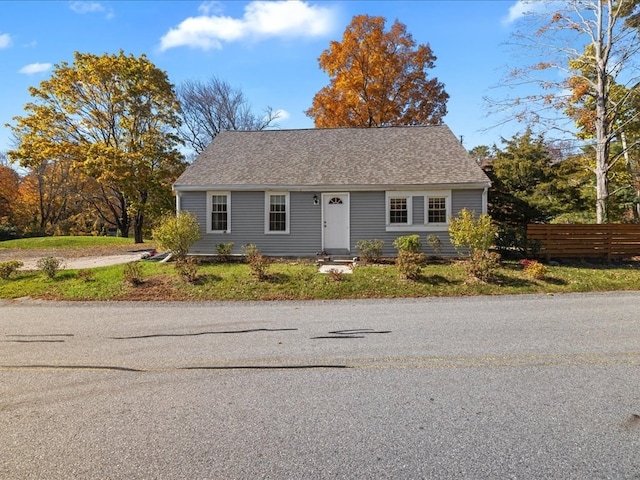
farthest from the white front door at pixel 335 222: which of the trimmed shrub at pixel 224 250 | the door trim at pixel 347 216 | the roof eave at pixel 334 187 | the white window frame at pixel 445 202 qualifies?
the trimmed shrub at pixel 224 250

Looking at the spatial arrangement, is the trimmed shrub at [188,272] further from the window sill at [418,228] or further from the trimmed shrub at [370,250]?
the window sill at [418,228]

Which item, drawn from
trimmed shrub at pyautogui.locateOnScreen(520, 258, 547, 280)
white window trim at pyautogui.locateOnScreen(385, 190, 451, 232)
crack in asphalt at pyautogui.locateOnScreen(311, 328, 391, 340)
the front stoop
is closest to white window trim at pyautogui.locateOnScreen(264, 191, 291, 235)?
the front stoop

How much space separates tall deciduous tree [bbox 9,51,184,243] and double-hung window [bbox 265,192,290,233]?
11.1 m

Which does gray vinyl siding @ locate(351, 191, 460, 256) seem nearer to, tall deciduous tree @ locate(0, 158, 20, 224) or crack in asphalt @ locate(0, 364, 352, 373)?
crack in asphalt @ locate(0, 364, 352, 373)

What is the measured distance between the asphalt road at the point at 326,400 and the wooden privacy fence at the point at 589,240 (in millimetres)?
7326

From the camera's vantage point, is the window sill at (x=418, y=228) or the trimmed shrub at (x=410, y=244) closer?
the trimmed shrub at (x=410, y=244)

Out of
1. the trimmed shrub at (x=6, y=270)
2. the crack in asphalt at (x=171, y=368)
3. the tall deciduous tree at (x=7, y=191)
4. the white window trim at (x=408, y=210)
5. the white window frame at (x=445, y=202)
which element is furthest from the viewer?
the tall deciduous tree at (x=7, y=191)

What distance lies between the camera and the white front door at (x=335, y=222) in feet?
49.8

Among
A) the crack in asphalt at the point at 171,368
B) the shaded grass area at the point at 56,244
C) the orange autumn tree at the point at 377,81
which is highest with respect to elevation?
the orange autumn tree at the point at 377,81

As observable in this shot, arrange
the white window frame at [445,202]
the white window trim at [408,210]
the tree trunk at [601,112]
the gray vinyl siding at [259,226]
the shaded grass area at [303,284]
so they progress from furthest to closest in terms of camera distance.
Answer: the tree trunk at [601,112] < the gray vinyl siding at [259,226] < the white window trim at [408,210] < the white window frame at [445,202] < the shaded grass area at [303,284]

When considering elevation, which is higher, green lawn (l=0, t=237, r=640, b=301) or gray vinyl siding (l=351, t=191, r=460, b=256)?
gray vinyl siding (l=351, t=191, r=460, b=256)

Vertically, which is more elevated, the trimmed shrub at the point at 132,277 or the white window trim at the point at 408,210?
the white window trim at the point at 408,210

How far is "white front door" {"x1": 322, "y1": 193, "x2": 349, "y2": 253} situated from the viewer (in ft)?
49.8

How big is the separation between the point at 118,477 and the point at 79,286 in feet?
34.1
